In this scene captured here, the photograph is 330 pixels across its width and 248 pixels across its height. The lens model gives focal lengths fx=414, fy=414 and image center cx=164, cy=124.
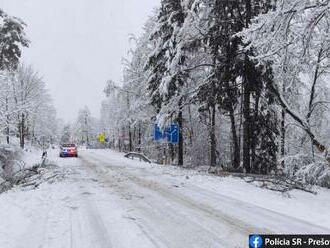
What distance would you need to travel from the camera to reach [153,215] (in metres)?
9.45

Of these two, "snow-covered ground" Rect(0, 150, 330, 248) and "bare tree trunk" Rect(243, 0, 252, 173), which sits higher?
"bare tree trunk" Rect(243, 0, 252, 173)

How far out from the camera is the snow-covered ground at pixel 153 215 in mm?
7337

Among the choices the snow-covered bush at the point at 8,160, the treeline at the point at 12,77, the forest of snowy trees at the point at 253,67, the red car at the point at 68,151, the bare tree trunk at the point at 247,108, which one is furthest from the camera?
the red car at the point at 68,151

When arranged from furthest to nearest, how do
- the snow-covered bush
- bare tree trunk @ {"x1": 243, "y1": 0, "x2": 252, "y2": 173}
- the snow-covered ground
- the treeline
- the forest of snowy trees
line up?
the snow-covered bush → the treeline → bare tree trunk @ {"x1": 243, "y1": 0, "x2": 252, "y2": 173} → the forest of snowy trees → the snow-covered ground

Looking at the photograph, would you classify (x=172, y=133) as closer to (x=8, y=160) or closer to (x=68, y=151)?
(x=8, y=160)

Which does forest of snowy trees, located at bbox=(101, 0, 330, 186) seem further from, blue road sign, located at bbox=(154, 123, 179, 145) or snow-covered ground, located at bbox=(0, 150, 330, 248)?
snow-covered ground, located at bbox=(0, 150, 330, 248)

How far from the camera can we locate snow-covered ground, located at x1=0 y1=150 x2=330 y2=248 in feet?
24.1

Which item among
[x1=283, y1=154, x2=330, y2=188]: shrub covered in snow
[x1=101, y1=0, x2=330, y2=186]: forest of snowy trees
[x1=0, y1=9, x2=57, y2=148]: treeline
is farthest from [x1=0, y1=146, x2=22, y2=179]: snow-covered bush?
[x1=283, y1=154, x2=330, y2=188]: shrub covered in snow

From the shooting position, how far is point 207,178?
16938mm

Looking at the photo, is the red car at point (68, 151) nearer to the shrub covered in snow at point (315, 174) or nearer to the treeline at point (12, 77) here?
the treeline at point (12, 77)

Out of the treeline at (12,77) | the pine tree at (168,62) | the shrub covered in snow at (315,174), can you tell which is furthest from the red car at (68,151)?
the shrub covered in snow at (315,174)

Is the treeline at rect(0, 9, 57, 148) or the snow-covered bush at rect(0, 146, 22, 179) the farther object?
the snow-covered bush at rect(0, 146, 22, 179)

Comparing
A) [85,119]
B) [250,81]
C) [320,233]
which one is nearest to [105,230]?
[320,233]

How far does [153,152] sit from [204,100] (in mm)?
32284
